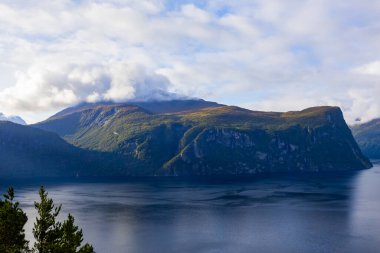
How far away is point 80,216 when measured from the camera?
7766 inches

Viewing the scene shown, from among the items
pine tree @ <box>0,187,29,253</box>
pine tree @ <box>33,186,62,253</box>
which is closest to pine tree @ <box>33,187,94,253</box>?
pine tree @ <box>33,186,62,253</box>

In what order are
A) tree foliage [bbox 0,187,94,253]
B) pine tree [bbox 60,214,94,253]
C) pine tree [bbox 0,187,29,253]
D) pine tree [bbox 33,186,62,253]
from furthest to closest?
pine tree [bbox 33,186,62,253] → pine tree [bbox 60,214,94,253] → tree foliage [bbox 0,187,94,253] → pine tree [bbox 0,187,29,253]

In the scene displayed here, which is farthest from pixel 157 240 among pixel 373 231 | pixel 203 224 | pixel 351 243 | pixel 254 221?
pixel 373 231

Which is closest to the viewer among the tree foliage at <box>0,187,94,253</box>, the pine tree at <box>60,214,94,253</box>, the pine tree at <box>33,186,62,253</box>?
the tree foliage at <box>0,187,94,253</box>

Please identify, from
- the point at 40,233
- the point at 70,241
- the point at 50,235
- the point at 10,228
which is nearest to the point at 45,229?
the point at 40,233

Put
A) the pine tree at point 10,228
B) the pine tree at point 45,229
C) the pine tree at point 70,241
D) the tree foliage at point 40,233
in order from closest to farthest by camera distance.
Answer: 1. the pine tree at point 10,228
2. the tree foliage at point 40,233
3. the pine tree at point 70,241
4. the pine tree at point 45,229

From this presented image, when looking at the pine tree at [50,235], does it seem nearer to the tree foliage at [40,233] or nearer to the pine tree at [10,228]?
the tree foliage at [40,233]

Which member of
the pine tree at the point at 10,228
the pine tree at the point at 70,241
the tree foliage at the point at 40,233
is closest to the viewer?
the pine tree at the point at 10,228

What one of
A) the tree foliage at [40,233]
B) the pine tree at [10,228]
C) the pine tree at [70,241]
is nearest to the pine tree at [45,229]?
the tree foliage at [40,233]

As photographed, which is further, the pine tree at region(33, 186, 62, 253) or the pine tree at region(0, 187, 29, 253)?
the pine tree at region(33, 186, 62, 253)

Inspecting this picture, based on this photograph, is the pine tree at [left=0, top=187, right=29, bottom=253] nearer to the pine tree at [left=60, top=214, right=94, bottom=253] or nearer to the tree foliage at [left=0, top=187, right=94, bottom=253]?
the tree foliage at [left=0, top=187, right=94, bottom=253]

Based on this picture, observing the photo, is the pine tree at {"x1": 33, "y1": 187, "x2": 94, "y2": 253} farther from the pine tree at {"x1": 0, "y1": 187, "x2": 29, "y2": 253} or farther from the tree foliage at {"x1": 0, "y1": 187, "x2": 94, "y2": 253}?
the pine tree at {"x1": 0, "y1": 187, "x2": 29, "y2": 253}

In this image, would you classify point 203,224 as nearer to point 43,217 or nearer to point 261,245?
point 261,245

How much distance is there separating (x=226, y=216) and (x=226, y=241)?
51.9 metres
